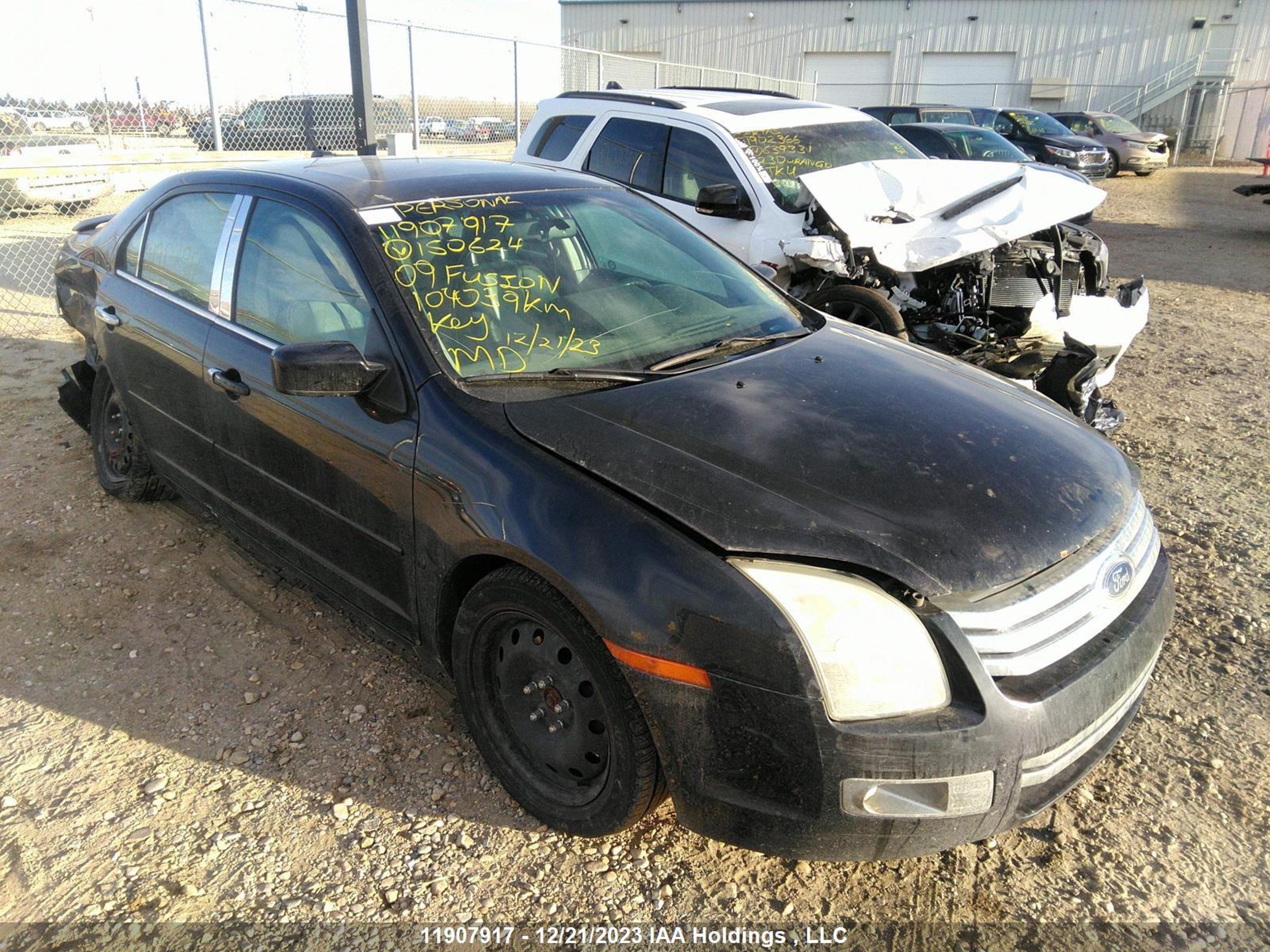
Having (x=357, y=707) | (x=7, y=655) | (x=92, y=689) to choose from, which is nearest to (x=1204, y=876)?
(x=357, y=707)

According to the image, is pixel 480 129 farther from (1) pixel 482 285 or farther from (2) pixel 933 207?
(1) pixel 482 285

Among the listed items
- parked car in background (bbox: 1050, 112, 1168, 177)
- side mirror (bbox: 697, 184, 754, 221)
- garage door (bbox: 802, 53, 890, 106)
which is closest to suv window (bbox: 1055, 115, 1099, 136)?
parked car in background (bbox: 1050, 112, 1168, 177)

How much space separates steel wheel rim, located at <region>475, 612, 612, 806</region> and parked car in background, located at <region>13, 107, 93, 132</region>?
9308 mm

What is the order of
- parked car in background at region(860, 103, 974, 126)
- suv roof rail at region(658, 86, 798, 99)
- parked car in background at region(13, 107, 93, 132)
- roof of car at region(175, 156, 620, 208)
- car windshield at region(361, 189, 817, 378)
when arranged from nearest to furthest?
→ car windshield at region(361, 189, 817, 378), roof of car at region(175, 156, 620, 208), suv roof rail at region(658, 86, 798, 99), parked car in background at region(13, 107, 93, 132), parked car in background at region(860, 103, 974, 126)

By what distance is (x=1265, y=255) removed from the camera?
12.1m

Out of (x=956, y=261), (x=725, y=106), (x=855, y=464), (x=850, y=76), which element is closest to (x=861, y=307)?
(x=956, y=261)

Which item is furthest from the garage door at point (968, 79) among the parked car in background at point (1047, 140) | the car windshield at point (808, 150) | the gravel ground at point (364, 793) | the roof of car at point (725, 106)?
the gravel ground at point (364, 793)

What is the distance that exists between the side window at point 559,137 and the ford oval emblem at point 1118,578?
5.96 m

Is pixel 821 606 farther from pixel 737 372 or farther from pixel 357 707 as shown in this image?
pixel 357 707

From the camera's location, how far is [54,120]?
9.46 m

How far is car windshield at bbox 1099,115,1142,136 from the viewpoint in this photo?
74.6 ft

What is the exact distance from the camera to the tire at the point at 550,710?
7.22 ft

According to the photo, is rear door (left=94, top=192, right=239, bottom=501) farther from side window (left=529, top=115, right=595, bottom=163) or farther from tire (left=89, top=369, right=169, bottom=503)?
side window (left=529, top=115, right=595, bottom=163)

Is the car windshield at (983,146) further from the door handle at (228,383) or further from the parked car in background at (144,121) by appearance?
→ the door handle at (228,383)
